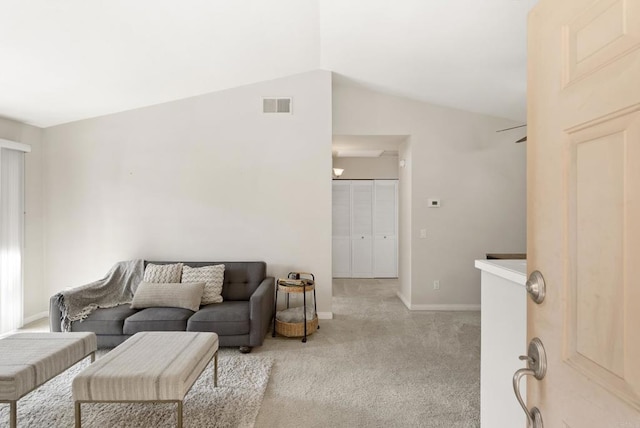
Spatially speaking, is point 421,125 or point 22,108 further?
point 421,125

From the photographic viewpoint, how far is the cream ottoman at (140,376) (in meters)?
1.80

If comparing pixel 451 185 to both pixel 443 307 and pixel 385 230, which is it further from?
pixel 385 230

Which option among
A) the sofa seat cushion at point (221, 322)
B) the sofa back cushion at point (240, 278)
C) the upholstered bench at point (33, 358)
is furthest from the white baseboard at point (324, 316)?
the upholstered bench at point (33, 358)

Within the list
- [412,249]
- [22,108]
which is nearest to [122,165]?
[22,108]

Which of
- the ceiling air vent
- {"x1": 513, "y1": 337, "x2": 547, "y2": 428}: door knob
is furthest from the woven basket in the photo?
{"x1": 513, "y1": 337, "x2": 547, "y2": 428}: door knob

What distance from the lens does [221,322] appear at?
119 inches

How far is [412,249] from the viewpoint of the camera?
4469 mm

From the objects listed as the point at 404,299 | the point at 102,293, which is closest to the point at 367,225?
the point at 404,299

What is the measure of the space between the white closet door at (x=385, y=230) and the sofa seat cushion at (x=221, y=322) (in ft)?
12.7

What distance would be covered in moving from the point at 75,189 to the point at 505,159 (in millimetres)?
5604

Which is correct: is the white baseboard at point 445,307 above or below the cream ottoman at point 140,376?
below

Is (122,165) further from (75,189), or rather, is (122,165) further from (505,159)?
(505,159)

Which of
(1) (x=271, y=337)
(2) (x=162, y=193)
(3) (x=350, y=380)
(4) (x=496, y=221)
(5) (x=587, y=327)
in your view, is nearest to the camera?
(5) (x=587, y=327)

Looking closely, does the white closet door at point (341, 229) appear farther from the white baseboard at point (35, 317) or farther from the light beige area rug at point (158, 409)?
the white baseboard at point (35, 317)
